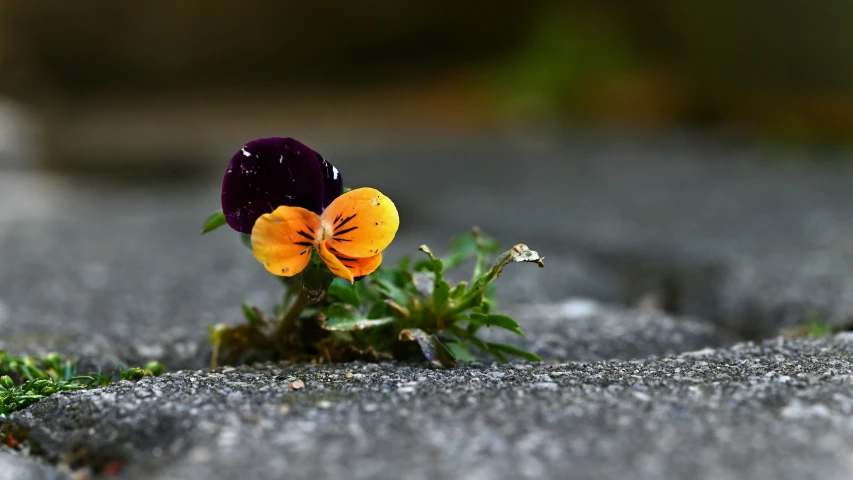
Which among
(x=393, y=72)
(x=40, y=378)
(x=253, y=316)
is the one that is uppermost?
(x=393, y=72)

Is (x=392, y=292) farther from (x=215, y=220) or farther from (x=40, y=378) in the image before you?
(x=40, y=378)

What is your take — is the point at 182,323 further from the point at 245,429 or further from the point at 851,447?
the point at 851,447

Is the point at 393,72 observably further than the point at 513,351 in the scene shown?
Yes

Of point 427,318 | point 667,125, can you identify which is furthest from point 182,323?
point 667,125

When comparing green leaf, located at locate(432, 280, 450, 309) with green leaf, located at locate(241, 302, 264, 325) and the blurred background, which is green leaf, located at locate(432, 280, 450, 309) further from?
the blurred background

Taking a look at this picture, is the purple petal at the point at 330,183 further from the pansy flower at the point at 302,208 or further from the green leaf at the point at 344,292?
the green leaf at the point at 344,292

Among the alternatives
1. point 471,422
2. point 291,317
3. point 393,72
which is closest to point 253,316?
point 291,317

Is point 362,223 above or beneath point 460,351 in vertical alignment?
above
